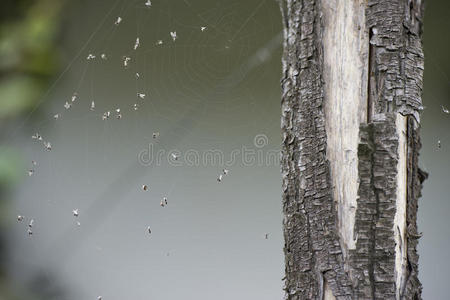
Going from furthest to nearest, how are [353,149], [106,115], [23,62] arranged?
[23,62], [106,115], [353,149]

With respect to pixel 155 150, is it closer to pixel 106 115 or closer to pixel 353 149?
pixel 106 115

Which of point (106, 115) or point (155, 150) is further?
point (155, 150)

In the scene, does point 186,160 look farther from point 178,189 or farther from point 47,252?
point 47,252

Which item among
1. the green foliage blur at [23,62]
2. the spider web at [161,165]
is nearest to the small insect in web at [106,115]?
the spider web at [161,165]

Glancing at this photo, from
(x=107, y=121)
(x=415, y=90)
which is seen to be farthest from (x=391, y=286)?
(x=107, y=121)

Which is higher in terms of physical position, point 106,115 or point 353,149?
point 106,115

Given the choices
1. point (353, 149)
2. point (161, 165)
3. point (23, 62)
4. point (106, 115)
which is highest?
point (23, 62)

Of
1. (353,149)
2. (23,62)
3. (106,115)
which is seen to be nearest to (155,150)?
(106,115)
